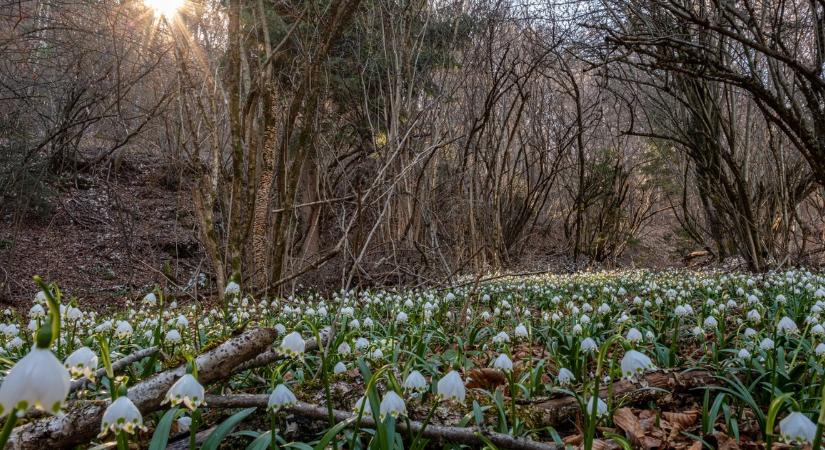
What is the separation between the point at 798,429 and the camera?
1284 millimetres

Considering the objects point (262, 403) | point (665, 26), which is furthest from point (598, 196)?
point (262, 403)

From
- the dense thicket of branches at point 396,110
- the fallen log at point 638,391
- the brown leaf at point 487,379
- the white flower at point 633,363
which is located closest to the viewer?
the white flower at point 633,363

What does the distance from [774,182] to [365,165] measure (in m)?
8.56

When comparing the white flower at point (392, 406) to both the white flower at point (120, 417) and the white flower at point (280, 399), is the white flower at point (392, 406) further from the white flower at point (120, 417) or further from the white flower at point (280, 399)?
the white flower at point (120, 417)

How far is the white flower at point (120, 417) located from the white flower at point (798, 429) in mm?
1575

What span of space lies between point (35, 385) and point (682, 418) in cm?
233

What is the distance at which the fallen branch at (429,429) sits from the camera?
1.55 metres

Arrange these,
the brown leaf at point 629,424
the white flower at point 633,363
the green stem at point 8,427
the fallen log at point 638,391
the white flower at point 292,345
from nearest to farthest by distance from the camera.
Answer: the green stem at point 8,427
the white flower at point 633,363
the white flower at point 292,345
the brown leaf at point 629,424
the fallen log at point 638,391

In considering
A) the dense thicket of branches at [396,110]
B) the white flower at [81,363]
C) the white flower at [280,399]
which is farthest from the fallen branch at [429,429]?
the dense thicket of branches at [396,110]

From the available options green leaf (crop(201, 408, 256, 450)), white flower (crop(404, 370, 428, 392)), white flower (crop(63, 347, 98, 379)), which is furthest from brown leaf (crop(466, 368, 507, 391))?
white flower (crop(63, 347, 98, 379))

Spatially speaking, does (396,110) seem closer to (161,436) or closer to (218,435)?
(218,435)

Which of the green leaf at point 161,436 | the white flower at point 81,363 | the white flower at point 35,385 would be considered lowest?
the green leaf at point 161,436

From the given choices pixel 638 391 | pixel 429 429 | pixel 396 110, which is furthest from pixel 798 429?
pixel 396 110

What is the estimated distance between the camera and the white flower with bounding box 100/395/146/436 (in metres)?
1.21
